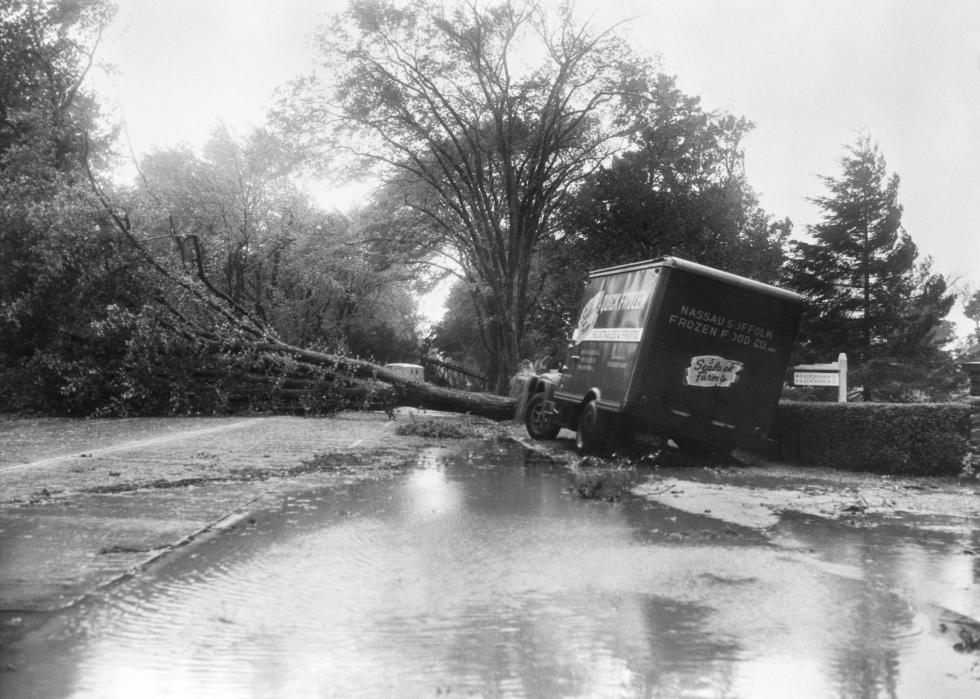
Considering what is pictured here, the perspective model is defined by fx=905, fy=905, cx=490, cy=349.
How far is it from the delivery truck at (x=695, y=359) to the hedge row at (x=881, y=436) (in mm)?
1481

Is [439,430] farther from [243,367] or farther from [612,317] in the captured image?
[243,367]

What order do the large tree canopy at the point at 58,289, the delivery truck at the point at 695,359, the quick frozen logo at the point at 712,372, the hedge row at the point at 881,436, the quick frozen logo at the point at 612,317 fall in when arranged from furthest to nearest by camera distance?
the large tree canopy at the point at 58,289, the quick frozen logo at the point at 612,317, the quick frozen logo at the point at 712,372, the delivery truck at the point at 695,359, the hedge row at the point at 881,436

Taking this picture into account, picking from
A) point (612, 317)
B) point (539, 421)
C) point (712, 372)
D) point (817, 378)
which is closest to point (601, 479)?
point (712, 372)

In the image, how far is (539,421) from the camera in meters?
17.1

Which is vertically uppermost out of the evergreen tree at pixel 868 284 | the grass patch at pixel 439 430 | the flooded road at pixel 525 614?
the evergreen tree at pixel 868 284

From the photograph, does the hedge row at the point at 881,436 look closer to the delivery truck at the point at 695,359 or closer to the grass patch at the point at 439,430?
the delivery truck at the point at 695,359

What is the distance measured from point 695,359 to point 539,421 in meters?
4.96

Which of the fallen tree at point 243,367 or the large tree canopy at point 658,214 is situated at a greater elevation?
the large tree canopy at point 658,214

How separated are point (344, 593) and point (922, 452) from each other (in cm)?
1032

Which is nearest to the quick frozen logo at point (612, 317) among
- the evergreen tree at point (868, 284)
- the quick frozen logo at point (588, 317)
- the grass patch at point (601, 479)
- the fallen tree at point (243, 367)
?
the quick frozen logo at point (588, 317)

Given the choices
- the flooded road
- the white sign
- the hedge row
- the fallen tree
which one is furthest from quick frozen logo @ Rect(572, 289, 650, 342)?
the fallen tree

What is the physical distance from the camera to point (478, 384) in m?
62.6

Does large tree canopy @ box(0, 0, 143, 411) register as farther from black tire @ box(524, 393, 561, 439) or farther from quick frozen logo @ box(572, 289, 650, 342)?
quick frozen logo @ box(572, 289, 650, 342)

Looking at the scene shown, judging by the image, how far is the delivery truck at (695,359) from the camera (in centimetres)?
1252
